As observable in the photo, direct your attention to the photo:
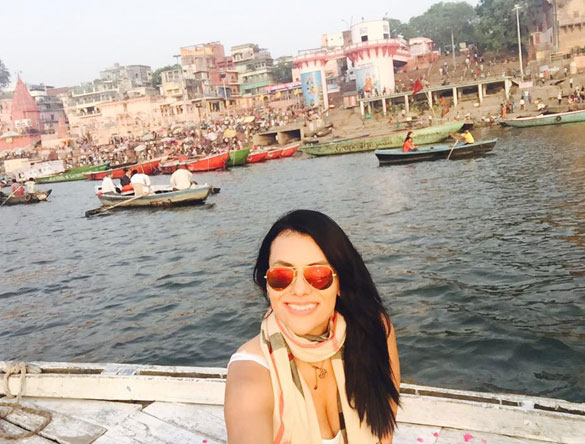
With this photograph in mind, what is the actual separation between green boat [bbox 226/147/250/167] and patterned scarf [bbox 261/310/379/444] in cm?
3989

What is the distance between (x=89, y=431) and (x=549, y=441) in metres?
2.76

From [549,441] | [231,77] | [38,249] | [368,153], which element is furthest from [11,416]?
[231,77]

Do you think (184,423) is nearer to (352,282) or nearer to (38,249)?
(352,282)

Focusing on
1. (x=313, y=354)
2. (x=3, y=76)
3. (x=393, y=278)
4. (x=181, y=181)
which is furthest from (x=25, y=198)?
(x=3, y=76)

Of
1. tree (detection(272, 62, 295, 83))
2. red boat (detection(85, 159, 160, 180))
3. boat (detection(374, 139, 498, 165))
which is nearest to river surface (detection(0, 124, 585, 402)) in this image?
boat (detection(374, 139, 498, 165))

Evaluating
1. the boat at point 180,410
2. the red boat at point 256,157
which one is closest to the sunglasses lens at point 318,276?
the boat at point 180,410

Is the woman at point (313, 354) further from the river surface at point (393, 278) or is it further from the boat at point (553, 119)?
the boat at point (553, 119)

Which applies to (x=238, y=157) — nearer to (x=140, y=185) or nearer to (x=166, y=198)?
(x=140, y=185)

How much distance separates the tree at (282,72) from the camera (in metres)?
82.1

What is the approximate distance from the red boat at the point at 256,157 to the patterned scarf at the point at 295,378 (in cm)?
4183

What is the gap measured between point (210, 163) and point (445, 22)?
206 feet

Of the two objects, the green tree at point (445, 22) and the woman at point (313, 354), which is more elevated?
the green tree at point (445, 22)

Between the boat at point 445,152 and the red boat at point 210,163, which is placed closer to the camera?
the boat at point 445,152

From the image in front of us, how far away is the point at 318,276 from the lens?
1920 mm
